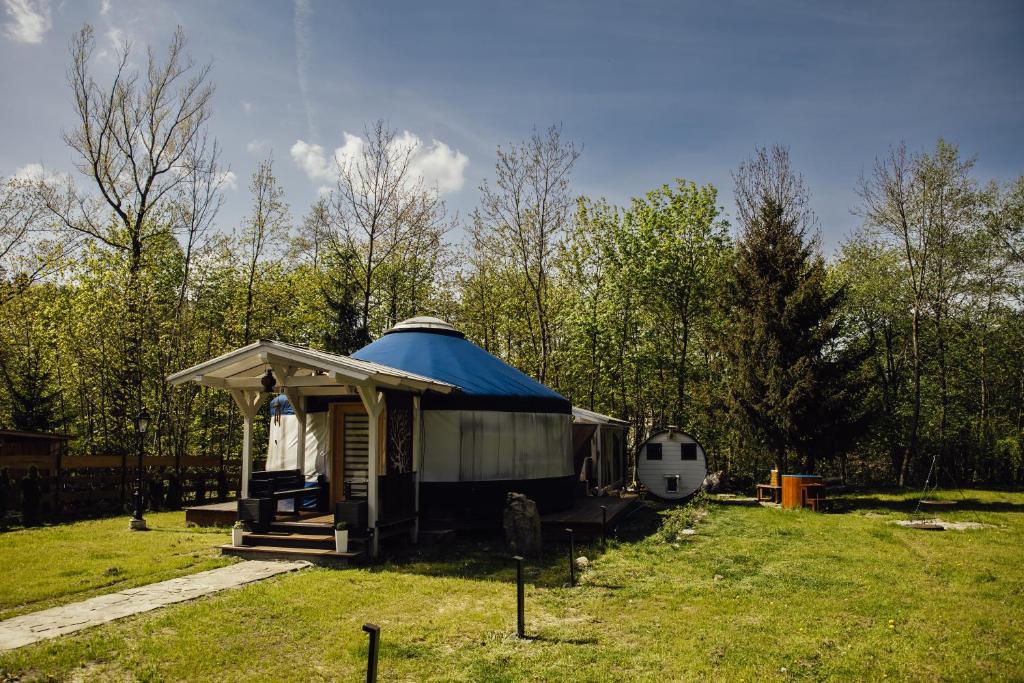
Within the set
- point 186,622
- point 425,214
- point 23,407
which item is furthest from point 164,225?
point 186,622

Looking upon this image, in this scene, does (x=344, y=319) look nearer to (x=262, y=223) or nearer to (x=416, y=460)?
(x=262, y=223)

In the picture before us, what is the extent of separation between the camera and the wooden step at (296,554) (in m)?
8.58

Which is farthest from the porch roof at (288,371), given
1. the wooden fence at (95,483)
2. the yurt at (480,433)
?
the wooden fence at (95,483)

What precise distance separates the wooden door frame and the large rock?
3.33 metres

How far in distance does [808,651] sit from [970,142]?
20.2 m

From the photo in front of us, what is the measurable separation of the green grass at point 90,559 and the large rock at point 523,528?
4.01m

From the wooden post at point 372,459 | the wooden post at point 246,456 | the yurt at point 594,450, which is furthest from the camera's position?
the yurt at point 594,450

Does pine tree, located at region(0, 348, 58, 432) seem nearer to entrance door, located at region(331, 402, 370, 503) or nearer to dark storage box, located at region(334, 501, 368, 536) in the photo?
entrance door, located at region(331, 402, 370, 503)

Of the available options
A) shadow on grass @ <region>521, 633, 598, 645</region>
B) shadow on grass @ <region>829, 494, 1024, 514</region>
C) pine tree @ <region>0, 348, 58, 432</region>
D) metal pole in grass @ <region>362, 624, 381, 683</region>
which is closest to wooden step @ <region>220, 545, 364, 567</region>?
shadow on grass @ <region>521, 633, 598, 645</region>

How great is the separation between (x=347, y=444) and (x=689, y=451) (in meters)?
8.90

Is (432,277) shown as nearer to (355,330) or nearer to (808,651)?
(355,330)

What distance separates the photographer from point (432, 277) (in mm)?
27172

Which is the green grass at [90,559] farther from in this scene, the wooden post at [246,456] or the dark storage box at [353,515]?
the dark storage box at [353,515]

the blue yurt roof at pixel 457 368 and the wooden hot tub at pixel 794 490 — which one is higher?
the blue yurt roof at pixel 457 368
